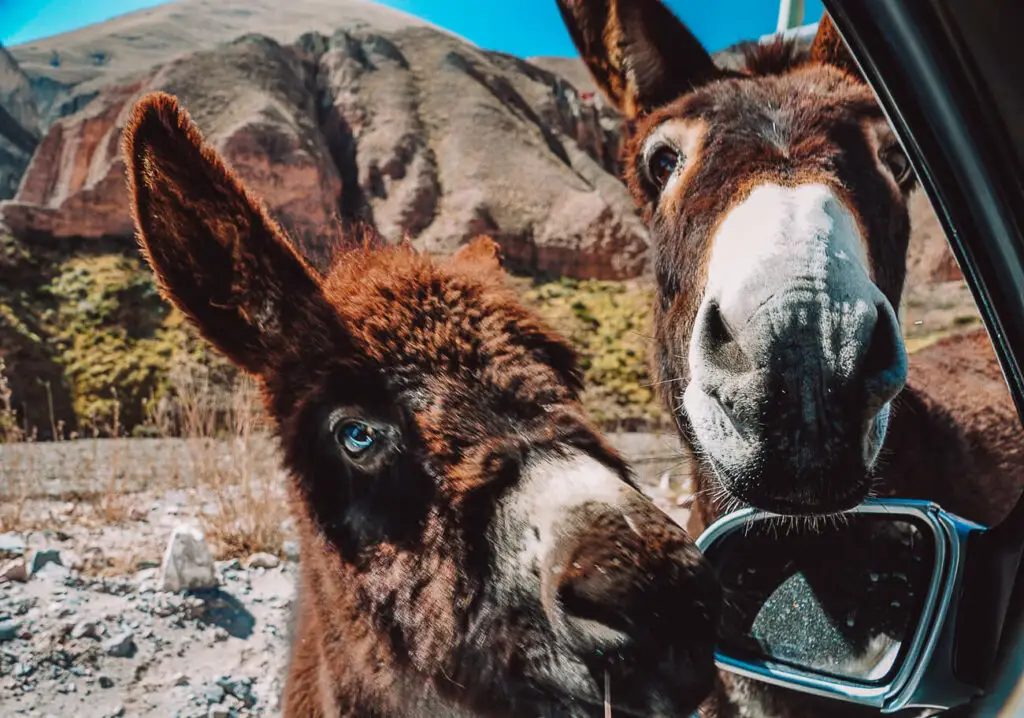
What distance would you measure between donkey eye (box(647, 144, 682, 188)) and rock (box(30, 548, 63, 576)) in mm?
1975

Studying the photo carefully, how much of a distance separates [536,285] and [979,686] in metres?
1.32

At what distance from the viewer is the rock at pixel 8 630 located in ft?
5.36

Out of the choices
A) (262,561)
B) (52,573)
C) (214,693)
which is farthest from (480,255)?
(52,573)

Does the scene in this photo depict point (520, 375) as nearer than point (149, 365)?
Yes

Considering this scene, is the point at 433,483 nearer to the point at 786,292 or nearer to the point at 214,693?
the point at 786,292

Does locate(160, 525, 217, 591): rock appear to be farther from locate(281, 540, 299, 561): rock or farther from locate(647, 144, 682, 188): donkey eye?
locate(647, 144, 682, 188): donkey eye

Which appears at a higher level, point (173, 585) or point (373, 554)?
point (373, 554)

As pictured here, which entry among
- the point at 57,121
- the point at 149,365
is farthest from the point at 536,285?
the point at 57,121

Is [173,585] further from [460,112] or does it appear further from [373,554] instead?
[460,112]

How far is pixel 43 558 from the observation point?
1.83m

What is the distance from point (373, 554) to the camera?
133 cm

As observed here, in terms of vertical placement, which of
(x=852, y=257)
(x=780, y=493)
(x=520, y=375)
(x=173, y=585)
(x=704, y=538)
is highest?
(x=852, y=257)

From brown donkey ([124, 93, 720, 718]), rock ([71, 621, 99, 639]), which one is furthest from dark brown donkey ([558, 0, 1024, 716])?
rock ([71, 621, 99, 639])

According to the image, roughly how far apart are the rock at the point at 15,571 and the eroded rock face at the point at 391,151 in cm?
89
